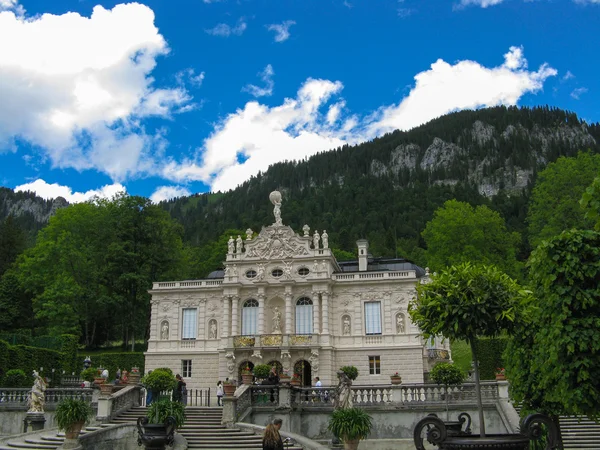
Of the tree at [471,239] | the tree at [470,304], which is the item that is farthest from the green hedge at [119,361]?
the tree at [470,304]

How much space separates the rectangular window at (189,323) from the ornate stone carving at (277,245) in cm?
569

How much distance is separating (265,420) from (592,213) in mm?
17955

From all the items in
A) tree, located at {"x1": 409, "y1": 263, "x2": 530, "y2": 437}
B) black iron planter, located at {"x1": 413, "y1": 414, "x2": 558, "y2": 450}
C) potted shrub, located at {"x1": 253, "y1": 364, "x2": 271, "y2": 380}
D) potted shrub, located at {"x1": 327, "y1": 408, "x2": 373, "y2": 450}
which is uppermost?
tree, located at {"x1": 409, "y1": 263, "x2": 530, "y2": 437}

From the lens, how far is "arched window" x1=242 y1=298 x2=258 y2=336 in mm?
41375

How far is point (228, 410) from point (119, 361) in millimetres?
24530

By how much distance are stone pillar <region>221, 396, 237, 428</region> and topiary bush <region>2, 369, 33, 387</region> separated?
14031 millimetres

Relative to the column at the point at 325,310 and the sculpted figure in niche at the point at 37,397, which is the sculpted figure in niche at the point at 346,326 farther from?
the sculpted figure in niche at the point at 37,397

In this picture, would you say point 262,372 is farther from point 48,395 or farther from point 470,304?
point 470,304

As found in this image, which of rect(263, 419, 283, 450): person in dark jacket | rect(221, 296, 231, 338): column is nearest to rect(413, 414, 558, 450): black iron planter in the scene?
rect(263, 419, 283, 450): person in dark jacket

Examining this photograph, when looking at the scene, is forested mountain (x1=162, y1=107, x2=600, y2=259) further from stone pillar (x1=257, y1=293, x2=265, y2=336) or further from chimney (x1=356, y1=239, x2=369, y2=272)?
stone pillar (x1=257, y1=293, x2=265, y2=336)

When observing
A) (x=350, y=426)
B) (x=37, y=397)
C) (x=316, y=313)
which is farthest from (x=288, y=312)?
(x=350, y=426)

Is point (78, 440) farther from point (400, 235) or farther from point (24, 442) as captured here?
point (400, 235)

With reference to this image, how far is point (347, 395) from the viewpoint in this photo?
21.8 m

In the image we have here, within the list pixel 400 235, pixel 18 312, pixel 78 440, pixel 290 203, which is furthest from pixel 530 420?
pixel 290 203
